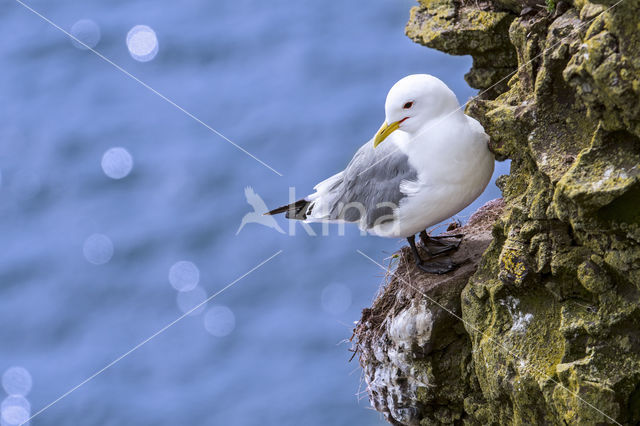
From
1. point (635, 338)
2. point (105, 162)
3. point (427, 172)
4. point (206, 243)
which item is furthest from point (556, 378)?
point (105, 162)

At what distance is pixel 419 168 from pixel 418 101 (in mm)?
195

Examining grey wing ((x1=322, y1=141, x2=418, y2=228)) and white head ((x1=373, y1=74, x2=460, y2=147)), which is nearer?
white head ((x1=373, y1=74, x2=460, y2=147))

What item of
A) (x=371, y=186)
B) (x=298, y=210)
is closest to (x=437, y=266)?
(x=371, y=186)

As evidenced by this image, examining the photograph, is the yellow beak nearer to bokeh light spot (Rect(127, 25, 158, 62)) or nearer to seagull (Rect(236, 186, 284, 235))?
seagull (Rect(236, 186, 284, 235))

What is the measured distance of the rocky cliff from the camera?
64.4 inches

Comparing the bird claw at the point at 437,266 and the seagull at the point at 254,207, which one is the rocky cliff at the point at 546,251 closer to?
the bird claw at the point at 437,266

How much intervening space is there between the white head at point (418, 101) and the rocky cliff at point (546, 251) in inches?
5.6

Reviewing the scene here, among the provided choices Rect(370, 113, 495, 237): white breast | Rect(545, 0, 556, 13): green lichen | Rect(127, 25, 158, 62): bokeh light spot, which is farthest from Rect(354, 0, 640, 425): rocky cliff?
Rect(127, 25, 158, 62): bokeh light spot

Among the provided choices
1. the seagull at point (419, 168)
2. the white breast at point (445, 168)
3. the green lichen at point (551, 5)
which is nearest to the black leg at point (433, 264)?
the seagull at point (419, 168)

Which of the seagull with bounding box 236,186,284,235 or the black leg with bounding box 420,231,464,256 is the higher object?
the seagull with bounding box 236,186,284,235

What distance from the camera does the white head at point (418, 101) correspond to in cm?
225

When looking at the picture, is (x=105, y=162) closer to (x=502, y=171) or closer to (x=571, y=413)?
(x=502, y=171)

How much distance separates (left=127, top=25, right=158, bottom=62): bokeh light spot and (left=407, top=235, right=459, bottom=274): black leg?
4.77 m

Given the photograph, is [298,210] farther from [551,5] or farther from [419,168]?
[551,5]
